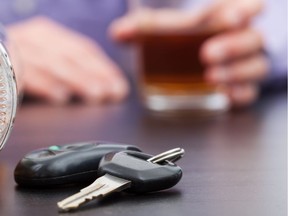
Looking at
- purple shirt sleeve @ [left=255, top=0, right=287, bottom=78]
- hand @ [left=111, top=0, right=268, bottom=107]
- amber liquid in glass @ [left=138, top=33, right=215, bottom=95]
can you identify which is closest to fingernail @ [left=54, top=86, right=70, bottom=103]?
hand @ [left=111, top=0, right=268, bottom=107]

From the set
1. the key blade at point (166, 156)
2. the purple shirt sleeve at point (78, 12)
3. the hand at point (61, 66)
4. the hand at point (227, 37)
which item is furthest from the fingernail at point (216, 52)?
the purple shirt sleeve at point (78, 12)

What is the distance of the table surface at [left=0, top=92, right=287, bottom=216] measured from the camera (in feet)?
1.41

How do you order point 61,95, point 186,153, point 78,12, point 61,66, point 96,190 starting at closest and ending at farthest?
1. point 96,190
2. point 186,153
3. point 61,95
4. point 61,66
5. point 78,12

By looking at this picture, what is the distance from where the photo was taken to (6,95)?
499 millimetres

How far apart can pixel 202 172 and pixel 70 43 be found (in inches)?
39.6

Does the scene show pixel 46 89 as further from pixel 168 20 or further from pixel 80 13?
pixel 80 13

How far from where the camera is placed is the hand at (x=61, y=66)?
4.13 feet

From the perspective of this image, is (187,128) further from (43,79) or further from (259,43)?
(43,79)

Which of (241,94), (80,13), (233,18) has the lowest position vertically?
(241,94)

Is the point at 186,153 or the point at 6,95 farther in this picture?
the point at 186,153

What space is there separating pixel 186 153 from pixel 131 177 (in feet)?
0.65

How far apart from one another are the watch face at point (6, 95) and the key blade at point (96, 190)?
9 cm

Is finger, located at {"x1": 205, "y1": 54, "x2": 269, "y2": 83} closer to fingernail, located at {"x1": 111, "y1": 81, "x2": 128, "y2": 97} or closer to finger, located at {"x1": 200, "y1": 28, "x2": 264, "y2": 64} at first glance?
finger, located at {"x1": 200, "y1": 28, "x2": 264, "y2": 64}

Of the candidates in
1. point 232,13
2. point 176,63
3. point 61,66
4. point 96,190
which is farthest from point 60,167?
point 61,66
